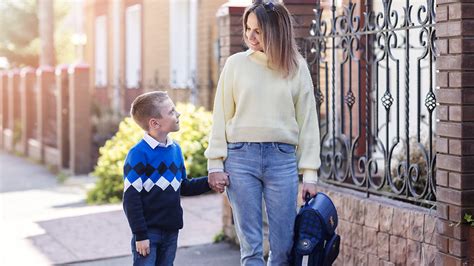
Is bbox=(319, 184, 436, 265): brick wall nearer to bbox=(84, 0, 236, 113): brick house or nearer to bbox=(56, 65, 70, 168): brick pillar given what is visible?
bbox=(84, 0, 236, 113): brick house

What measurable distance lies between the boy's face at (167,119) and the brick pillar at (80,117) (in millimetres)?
9179

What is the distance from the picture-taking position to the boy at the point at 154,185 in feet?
14.6

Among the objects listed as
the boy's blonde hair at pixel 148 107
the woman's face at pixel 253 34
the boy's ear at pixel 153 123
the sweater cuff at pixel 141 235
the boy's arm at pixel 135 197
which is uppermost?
the woman's face at pixel 253 34

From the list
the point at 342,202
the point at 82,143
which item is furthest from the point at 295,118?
the point at 82,143

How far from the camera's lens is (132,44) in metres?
19.0

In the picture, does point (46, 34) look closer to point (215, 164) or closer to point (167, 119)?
point (167, 119)

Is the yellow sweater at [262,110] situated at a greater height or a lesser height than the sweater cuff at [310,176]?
greater

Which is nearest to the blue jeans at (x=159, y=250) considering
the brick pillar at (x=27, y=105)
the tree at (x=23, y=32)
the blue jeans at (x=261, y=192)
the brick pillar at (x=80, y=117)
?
the blue jeans at (x=261, y=192)

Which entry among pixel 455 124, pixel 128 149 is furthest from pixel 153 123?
pixel 128 149

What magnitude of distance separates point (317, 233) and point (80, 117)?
977 centimetres

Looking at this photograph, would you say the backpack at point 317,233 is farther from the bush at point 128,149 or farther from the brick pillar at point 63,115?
the brick pillar at point 63,115

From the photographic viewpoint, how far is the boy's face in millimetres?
4578

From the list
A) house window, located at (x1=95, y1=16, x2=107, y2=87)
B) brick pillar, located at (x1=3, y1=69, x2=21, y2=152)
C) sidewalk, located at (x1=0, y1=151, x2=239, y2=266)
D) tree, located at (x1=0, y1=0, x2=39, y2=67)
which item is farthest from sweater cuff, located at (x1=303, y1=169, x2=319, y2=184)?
tree, located at (x1=0, y1=0, x2=39, y2=67)

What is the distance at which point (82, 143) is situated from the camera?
13695 mm
